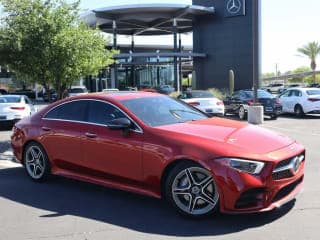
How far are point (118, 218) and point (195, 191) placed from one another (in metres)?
1.01

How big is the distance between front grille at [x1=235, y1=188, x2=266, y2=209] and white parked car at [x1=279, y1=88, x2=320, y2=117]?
58.6 feet

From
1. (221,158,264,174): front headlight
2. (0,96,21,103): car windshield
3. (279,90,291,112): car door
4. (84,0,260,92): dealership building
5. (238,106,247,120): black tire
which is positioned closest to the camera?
(221,158,264,174): front headlight

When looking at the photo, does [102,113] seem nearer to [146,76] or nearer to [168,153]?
[168,153]

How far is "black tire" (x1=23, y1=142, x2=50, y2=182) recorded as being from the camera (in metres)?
8.11

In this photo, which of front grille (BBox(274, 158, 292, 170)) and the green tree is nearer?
front grille (BBox(274, 158, 292, 170))

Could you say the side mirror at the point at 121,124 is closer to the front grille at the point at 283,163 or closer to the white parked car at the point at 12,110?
the front grille at the point at 283,163

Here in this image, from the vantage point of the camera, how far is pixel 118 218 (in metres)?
6.16

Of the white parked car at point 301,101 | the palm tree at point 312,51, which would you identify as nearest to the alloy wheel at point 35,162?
the white parked car at point 301,101

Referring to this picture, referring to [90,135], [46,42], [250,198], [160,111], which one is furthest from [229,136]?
[46,42]

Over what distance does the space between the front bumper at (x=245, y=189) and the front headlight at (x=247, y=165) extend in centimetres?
4

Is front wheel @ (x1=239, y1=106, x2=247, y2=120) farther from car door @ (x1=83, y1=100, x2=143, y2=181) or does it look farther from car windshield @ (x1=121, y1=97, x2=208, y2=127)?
car door @ (x1=83, y1=100, x2=143, y2=181)

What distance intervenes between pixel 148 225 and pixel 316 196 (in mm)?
2493

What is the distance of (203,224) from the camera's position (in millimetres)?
5805

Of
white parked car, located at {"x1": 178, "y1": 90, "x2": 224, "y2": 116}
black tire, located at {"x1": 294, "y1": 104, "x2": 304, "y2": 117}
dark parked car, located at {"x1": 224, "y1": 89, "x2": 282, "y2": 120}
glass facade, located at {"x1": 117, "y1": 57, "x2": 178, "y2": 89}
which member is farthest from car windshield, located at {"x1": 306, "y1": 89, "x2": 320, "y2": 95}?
glass facade, located at {"x1": 117, "y1": 57, "x2": 178, "y2": 89}
